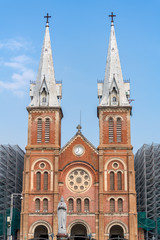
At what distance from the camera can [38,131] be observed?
6419 cm

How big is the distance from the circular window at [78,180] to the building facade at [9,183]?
1340 centimetres

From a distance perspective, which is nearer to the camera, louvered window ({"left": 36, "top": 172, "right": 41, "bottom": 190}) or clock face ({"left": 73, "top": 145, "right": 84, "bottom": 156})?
louvered window ({"left": 36, "top": 172, "right": 41, "bottom": 190})

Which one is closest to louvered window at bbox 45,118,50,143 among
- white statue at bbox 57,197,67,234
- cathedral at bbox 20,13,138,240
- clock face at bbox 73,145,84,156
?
cathedral at bbox 20,13,138,240

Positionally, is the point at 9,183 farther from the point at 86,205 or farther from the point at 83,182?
the point at 86,205

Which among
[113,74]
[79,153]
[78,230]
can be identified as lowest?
[78,230]

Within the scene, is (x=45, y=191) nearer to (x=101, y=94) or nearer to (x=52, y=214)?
(x=52, y=214)

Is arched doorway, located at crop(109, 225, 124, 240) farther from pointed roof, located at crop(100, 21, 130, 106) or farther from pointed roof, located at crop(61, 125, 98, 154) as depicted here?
pointed roof, located at crop(100, 21, 130, 106)

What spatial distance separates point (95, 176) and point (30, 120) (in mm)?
12648

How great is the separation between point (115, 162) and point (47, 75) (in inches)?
690

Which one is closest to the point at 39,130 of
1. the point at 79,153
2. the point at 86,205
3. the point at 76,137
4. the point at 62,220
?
the point at 76,137

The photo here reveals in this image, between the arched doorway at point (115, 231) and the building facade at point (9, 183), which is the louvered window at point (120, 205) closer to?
the arched doorway at point (115, 231)

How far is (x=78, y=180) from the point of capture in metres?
61.4

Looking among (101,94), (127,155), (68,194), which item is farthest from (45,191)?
(101,94)

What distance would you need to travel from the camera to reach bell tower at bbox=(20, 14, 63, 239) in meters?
59.3
